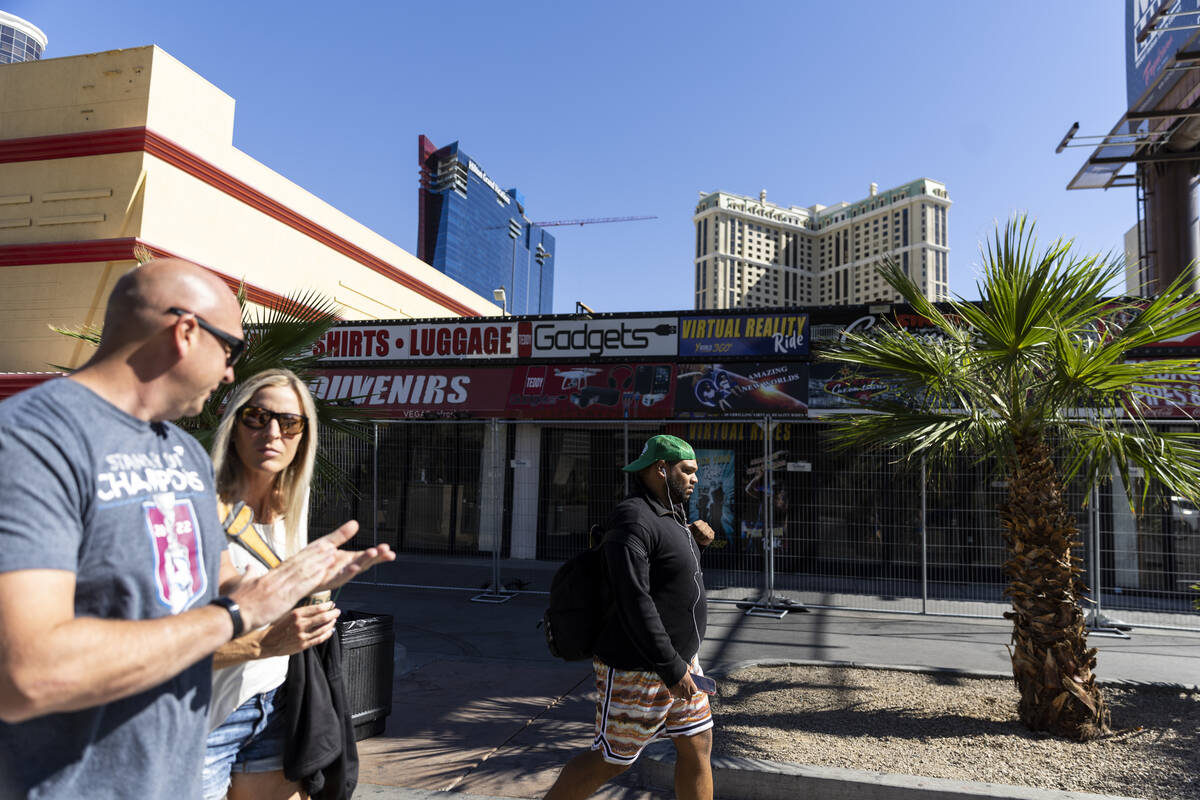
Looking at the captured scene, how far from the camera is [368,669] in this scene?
15.8ft

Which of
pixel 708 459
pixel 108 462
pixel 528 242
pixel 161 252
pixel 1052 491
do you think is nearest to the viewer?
pixel 108 462

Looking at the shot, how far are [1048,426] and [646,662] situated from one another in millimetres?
3845

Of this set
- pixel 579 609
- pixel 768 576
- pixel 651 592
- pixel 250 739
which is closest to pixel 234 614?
pixel 250 739

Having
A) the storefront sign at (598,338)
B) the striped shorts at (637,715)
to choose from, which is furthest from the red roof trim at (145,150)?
the striped shorts at (637,715)

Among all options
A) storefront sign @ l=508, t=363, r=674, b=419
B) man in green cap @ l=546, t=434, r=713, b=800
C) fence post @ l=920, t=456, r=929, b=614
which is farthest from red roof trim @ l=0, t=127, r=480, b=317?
man in green cap @ l=546, t=434, r=713, b=800

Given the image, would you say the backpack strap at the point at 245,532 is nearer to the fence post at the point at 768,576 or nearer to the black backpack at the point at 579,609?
the black backpack at the point at 579,609

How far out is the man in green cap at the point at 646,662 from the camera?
10.7 ft

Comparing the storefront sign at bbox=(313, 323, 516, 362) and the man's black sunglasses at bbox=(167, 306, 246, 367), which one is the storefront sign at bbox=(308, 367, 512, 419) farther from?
the man's black sunglasses at bbox=(167, 306, 246, 367)

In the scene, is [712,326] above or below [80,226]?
below

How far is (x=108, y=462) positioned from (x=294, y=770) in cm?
134

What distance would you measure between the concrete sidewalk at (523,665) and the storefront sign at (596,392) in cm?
374

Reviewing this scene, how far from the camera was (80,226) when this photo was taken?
1476 cm

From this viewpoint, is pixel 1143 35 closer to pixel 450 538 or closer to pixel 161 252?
pixel 450 538

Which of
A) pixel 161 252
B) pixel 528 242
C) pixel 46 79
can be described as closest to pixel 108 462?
pixel 161 252
